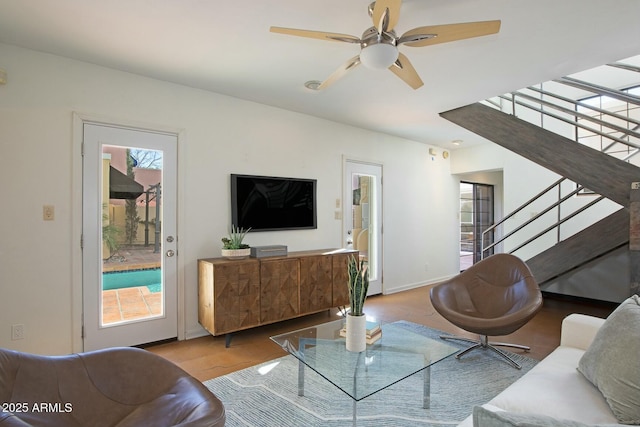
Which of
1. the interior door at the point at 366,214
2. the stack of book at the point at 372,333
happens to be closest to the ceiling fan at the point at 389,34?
the stack of book at the point at 372,333

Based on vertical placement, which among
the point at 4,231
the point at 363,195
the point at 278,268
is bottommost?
the point at 278,268

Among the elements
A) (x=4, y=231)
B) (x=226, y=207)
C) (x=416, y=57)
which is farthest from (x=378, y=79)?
(x=4, y=231)

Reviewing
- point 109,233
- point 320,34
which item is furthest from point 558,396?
point 109,233

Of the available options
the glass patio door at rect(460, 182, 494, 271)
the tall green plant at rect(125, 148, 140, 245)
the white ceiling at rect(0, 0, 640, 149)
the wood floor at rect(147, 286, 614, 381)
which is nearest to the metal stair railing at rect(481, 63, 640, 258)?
the white ceiling at rect(0, 0, 640, 149)

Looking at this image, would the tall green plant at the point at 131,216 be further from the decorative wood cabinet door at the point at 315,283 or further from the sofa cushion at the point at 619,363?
the sofa cushion at the point at 619,363

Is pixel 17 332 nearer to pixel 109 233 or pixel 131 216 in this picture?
pixel 109 233

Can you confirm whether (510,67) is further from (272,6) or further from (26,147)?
(26,147)

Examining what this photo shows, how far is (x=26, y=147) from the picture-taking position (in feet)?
8.65

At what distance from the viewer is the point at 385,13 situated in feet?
5.71

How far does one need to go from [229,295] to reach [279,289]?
0.54 m

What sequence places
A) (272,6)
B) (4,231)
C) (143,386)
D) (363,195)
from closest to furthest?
(143,386) → (272,6) → (4,231) → (363,195)

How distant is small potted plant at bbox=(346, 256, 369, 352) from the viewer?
6.70ft

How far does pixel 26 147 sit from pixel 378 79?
118 inches

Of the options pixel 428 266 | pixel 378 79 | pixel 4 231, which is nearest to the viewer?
pixel 4 231
